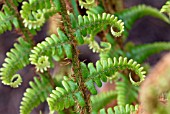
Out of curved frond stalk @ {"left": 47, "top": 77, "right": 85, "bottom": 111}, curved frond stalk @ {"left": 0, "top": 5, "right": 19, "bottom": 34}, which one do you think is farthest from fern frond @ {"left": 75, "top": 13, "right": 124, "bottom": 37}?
curved frond stalk @ {"left": 0, "top": 5, "right": 19, "bottom": 34}

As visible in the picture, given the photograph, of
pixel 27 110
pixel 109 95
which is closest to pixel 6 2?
pixel 27 110

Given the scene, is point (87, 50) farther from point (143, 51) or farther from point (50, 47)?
point (50, 47)

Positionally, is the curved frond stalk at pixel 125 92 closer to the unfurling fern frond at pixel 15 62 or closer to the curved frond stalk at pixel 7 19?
the unfurling fern frond at pixel 15 62

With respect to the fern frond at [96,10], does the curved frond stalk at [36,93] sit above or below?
below

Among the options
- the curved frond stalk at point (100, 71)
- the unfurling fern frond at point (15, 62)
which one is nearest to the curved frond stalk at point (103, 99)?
the unfurling fern frond at point (15, 62)

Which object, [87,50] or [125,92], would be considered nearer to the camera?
[125,92]

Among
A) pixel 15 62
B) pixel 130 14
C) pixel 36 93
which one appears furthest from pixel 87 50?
pixel 15 62
